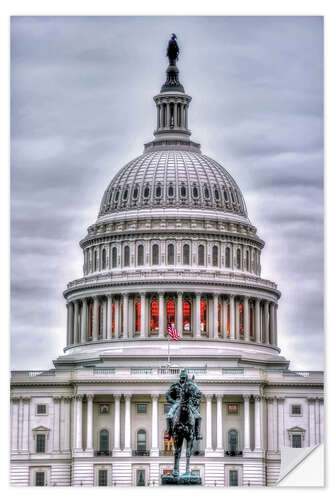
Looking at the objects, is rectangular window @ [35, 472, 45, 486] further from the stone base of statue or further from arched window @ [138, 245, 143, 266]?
the stone base of statue

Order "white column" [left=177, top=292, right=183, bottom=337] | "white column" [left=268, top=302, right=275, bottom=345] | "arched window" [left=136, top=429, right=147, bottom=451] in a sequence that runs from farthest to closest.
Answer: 1. "white column" [left=268, top=302, right=275, bottom=345]
2. "white column" [left=177, top=292, right=183, bottom=337]
3. "arched window" [left=136, top=429, right=147, bottom=451]

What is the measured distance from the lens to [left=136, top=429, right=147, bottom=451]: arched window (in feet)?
456

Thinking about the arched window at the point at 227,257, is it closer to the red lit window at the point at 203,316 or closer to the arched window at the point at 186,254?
the arched window at the point at 186,254

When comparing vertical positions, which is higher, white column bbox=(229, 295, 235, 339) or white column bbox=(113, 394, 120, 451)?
white column bbox=(229, 295, 235, 339)

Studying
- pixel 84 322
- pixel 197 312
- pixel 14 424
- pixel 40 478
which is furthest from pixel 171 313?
pixel 40 478

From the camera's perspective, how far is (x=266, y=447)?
139125 millimetres

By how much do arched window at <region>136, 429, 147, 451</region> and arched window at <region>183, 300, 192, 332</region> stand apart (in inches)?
613

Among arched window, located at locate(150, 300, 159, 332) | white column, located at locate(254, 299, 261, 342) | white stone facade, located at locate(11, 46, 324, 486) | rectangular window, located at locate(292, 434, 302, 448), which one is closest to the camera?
white stone facade, located at locate(11, 46, 324, 486)

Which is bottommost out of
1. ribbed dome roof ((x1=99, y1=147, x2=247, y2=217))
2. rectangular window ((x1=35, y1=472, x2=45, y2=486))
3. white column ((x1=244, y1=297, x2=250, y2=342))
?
rectangular window ((x1=35, y1=472, x2=45, y2=486))

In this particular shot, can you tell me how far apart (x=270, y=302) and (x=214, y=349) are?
8904mm

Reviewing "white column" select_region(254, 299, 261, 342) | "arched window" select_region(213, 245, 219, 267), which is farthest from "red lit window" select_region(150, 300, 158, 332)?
"white column" select_region(254, 299, 261, 342)

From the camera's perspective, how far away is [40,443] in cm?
13925
